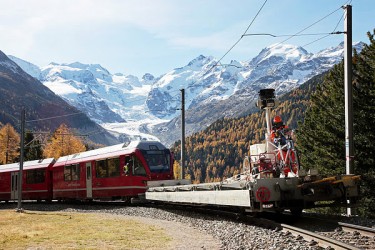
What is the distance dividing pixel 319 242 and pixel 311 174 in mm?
3731

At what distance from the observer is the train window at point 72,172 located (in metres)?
32.4

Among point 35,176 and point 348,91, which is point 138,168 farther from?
point 35,176

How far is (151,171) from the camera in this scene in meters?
25.9

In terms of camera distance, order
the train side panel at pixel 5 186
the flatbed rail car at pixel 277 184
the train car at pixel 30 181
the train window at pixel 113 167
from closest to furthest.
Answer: the flatbed rail car at pixel 277 184
the train window at pixel 113 167
the train car at pixel 30 181
the train side panel at pixel 5 186

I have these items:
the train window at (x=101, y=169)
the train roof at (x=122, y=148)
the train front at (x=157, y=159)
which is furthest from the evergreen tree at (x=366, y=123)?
the train window at (x=101, y=169)

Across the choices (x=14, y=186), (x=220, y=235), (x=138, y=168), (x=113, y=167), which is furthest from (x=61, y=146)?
(x=220, y=235)

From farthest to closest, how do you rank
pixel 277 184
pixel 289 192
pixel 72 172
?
1. pixel 72 172
2. pixel 289 192
3. pixel 277 184

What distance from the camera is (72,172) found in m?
33.4

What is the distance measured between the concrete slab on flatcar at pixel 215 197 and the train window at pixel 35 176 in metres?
19.9

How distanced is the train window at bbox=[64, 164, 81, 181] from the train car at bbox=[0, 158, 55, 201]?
171 inches

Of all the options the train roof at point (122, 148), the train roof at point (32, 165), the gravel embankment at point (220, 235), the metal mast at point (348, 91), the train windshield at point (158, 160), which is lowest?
the gravel embankment at point (220, 235)

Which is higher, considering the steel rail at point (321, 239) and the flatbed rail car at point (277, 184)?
the flatbed rail car at point (277, 184)

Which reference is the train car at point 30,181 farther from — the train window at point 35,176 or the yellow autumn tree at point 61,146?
the yellow autumn tree at point 61,146

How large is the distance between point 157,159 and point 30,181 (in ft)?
59.9
